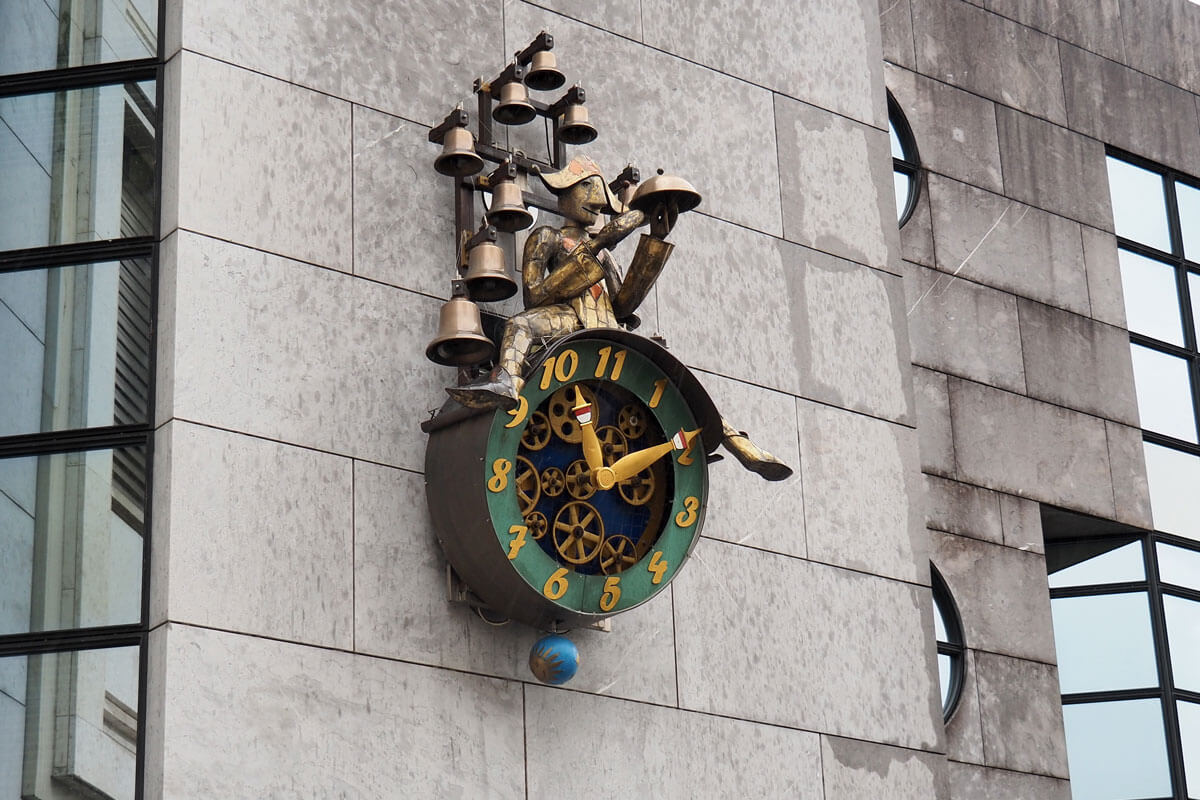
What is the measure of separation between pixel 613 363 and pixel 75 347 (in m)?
2.50

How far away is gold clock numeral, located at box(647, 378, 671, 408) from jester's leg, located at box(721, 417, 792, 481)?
33 centimetres

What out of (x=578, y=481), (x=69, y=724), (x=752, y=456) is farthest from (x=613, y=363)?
(x=69, y=724)

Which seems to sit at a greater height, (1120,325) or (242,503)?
(1120,325)

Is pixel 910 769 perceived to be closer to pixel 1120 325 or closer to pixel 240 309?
pixel 240 309

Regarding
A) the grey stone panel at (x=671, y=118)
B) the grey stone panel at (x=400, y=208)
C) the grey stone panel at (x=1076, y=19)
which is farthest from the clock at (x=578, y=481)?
the grey stone panel at (x=1076, y=19)

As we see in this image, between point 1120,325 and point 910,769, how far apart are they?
19.3 feet

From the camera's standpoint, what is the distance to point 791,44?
11758 millimetres

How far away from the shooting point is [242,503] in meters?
8.68

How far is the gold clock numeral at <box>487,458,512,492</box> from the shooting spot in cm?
900

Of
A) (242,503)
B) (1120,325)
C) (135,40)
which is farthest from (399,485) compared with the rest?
(1120,325)

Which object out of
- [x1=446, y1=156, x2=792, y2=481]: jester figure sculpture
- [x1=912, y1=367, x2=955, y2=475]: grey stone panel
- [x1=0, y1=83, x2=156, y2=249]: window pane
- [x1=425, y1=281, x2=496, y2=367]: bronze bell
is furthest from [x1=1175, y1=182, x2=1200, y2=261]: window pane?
[x1=0, y1=83, x2=156, y2=249]: window pane

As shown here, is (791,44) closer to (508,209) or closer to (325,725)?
(508,209)

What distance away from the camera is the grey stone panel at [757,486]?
10.4m

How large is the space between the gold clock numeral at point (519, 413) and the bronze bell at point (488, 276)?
0.50m
